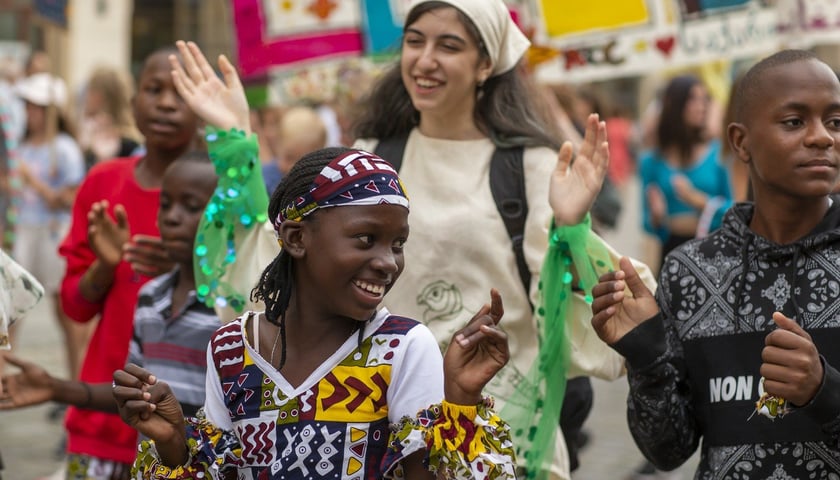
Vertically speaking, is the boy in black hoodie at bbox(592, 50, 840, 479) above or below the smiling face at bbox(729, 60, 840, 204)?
below

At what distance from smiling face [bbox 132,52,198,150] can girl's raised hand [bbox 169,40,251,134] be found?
60cm

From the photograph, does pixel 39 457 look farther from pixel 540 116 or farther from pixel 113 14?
pixel 113 14

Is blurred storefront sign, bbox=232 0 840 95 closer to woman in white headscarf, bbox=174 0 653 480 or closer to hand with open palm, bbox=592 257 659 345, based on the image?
woman in white headscarf, bbox=174 0 653 480

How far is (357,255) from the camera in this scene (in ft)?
9.89

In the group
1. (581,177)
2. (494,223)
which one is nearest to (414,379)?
(581,177)

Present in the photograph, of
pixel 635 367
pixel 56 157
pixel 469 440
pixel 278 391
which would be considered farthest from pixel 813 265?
pixel 56 157

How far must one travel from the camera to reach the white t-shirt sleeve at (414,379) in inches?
118

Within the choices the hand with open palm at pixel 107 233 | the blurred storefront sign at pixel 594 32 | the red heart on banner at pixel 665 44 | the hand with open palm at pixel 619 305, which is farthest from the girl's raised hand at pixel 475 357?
the red heart on banner at pixel 665 44

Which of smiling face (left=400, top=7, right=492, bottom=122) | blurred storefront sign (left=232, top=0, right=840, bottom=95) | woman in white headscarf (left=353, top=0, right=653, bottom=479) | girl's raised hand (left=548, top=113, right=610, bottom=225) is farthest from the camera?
blurred storefront sign (left=232, top=0, right=840, bottom=95)

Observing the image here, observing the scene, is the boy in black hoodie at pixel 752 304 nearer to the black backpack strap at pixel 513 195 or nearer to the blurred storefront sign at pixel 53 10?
the black backpack strap at pixel 513 195

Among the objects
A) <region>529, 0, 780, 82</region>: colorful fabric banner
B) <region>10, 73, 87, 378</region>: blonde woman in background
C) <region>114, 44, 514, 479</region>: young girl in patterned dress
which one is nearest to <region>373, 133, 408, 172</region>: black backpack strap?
<region>114, 44, 514, 479</region>: young girl in patterned dress

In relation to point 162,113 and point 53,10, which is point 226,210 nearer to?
point 162,113

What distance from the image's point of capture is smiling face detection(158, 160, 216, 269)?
445 cm

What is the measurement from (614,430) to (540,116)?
4207mm
